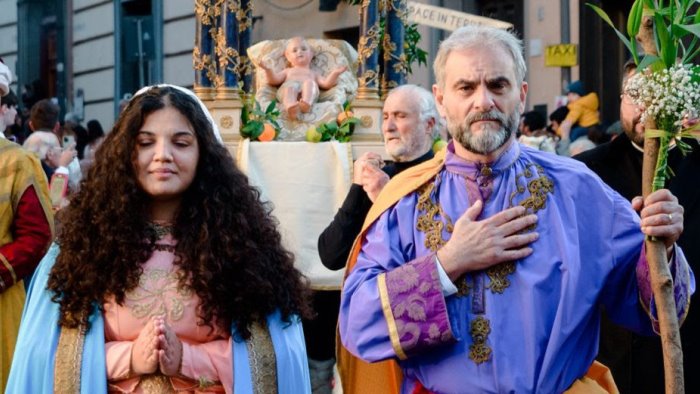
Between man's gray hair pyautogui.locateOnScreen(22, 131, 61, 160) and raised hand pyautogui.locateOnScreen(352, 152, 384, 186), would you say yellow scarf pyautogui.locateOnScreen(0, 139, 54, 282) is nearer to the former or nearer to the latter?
raised hand pyautogui.locateOnScreen(352, 152, 384, 186)

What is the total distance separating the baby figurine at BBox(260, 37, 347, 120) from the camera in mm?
9352

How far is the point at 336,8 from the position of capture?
35.3ft

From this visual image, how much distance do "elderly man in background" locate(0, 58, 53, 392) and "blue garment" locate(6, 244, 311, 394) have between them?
78.4 inches

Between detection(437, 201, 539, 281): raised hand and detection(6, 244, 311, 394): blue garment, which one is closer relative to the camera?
detection(437, 201, 539, 281): raised hand

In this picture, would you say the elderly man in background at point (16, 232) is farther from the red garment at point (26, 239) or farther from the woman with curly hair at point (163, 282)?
the woman with curly hair at point (163, 282)

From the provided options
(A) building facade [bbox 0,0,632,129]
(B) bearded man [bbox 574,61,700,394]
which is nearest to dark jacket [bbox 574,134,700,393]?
(B) bearded man [bbox 574,61,700,394]

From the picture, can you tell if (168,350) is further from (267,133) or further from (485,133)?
(267,133)

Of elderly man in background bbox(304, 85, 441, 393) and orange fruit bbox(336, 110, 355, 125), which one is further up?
orange fruit bbox(336, 110, 355, 125)

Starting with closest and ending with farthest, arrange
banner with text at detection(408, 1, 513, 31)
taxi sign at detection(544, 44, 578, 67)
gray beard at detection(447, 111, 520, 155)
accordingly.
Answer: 1. gray beard at detection(447, 111, 520, 155)
2. banner with text at detection(408, 1, 513, 31)
3. taxi sign at detection(544, 44, 578, 67)

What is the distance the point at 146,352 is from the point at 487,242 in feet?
3.37

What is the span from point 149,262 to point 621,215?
140cm

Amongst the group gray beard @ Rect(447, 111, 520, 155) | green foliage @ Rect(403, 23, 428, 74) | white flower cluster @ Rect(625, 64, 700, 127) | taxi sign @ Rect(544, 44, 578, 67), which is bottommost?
gray beard @ Rect(447, 111, 520, 155)

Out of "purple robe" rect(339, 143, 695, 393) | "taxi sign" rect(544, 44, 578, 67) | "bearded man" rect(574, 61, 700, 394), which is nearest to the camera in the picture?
"purple robe" rect(339, 143, 695, 393)

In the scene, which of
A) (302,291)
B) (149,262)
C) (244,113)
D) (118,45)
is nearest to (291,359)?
(302,291)
